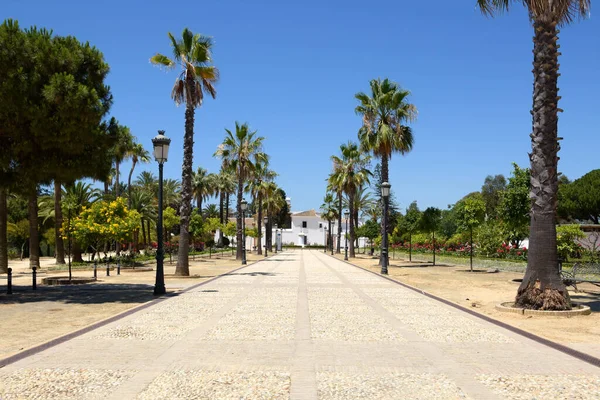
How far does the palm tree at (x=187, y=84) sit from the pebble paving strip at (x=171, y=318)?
828cm

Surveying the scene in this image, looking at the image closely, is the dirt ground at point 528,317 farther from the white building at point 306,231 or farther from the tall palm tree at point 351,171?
the white building at point 306,231

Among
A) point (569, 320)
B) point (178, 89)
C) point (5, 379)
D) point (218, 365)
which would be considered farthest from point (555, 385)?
point (178, 89)

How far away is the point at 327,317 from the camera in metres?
11.9

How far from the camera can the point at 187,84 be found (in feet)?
81.0

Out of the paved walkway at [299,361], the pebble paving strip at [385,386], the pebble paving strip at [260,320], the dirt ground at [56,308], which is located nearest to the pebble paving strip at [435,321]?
the paved walkway at [299,361]

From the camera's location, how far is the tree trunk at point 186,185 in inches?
967

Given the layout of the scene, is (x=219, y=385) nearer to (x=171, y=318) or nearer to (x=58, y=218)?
(x=171, y=318)

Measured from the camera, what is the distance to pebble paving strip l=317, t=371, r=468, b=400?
5840 millimetres

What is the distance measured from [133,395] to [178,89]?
2064 centimetres

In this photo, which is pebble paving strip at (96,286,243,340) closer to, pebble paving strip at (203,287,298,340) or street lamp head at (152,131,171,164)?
pebble paving strip at (203,287,298,340)

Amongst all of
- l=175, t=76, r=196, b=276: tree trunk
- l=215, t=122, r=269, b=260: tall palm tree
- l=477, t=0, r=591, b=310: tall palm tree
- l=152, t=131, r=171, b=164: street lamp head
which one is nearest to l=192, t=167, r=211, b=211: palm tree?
l=215, t=122, r=269, b=260: tall palm tree

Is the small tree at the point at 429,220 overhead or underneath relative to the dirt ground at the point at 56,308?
overhead

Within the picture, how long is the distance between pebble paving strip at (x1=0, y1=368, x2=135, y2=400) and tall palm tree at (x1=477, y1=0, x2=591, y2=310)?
948 cm

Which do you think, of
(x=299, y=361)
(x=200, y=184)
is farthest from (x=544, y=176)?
(x=200, y=184)
